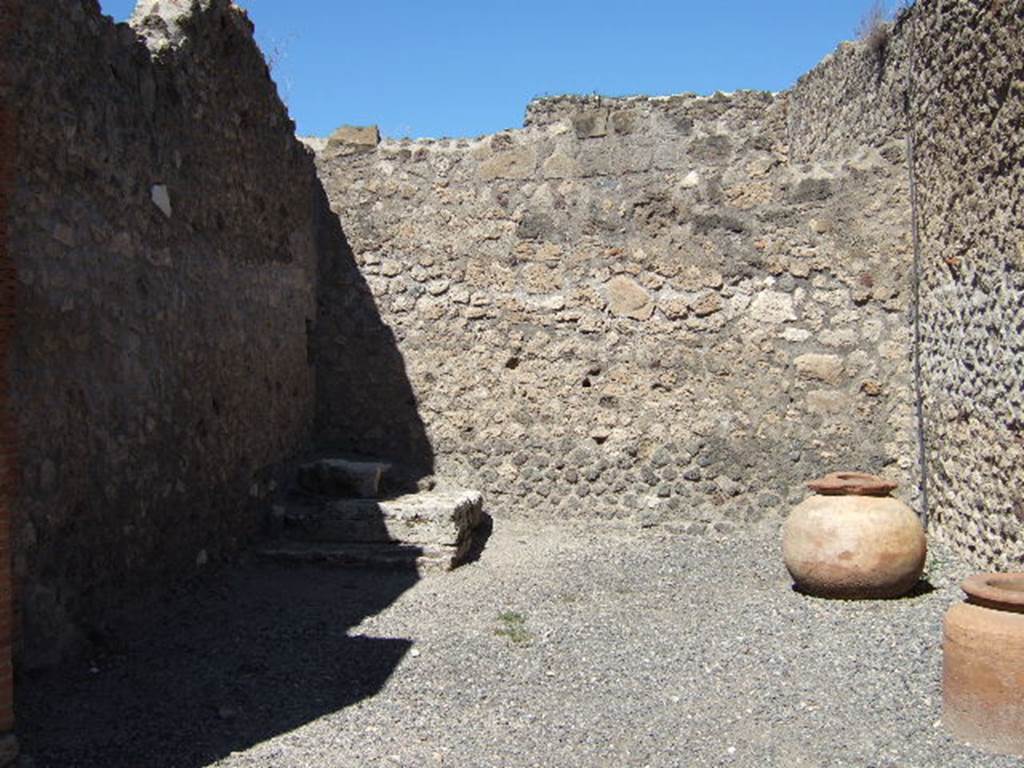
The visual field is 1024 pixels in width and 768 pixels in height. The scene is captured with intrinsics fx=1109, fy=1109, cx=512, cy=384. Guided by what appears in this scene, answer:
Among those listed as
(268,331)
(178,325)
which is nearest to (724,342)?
(268,331)

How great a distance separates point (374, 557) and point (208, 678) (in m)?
2.38

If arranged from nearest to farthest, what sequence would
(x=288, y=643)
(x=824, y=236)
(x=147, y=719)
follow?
(x=147, y=719) < (x=288, y=643) < (x=824, y=236)

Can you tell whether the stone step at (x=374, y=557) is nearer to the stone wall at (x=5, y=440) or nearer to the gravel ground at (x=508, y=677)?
the gravel ground at (x=508, y=677)

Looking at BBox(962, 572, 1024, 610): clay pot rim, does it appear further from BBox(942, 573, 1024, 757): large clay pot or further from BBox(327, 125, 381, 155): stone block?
BBox(327, 125, 381, 155): stone block

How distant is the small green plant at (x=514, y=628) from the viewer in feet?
17.6

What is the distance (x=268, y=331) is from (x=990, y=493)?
4640mm

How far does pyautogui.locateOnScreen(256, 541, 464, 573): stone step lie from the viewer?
22.8 ft

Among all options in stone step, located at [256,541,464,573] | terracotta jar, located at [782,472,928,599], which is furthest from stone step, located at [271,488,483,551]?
terracotta jar, located at [782,472,928,599]

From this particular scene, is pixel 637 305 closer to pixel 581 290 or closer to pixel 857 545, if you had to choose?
pixel 581 290

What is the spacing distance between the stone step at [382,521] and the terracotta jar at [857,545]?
7.15 feet

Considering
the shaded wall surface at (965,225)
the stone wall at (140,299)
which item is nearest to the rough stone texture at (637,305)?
the shaded wall surface at (965,225)

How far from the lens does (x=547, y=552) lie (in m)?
7.49

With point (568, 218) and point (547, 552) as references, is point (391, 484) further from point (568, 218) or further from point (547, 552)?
point (568, 218)

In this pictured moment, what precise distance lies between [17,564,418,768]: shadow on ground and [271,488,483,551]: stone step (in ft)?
2.39
